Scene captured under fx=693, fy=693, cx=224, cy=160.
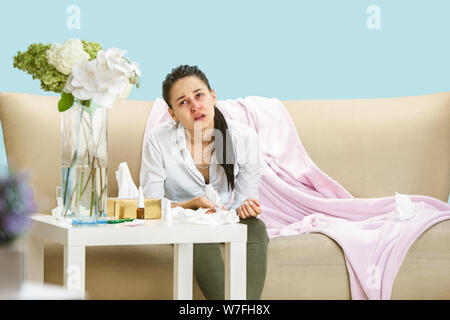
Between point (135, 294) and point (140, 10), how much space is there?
1.27 m

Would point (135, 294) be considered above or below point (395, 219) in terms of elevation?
below

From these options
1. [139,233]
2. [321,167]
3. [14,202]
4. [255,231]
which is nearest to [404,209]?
[321,167]

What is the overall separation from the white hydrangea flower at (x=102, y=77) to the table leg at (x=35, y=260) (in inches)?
20.5

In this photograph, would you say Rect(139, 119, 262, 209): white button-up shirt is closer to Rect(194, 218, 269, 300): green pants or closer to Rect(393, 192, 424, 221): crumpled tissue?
Rect(194, 218, 269, 300): green pants

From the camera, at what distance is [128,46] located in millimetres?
2775

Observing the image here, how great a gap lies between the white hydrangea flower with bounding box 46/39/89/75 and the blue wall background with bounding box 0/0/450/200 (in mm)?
1253

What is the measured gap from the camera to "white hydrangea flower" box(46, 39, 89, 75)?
1520 millimetres

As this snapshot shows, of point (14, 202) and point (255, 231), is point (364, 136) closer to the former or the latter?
point (255, 231)

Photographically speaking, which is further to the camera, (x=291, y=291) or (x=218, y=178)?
(x=218, y=178)

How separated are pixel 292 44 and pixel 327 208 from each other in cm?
80

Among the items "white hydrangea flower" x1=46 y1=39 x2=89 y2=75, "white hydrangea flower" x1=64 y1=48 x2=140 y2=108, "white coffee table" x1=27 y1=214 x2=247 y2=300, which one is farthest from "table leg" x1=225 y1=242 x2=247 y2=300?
"white hydrangea flower" x1=46 y1=39 x2=89 y2=75

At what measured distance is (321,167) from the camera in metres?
2.60
